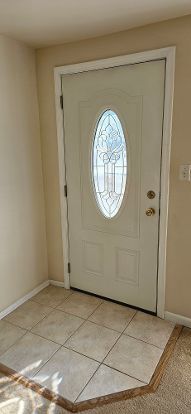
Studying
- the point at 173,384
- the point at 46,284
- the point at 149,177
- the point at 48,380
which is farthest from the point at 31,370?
the point at 149,177

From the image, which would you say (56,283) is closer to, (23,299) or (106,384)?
(23,299)

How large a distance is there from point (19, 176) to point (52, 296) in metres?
1.19

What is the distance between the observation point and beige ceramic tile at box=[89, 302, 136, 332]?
7.52 ft

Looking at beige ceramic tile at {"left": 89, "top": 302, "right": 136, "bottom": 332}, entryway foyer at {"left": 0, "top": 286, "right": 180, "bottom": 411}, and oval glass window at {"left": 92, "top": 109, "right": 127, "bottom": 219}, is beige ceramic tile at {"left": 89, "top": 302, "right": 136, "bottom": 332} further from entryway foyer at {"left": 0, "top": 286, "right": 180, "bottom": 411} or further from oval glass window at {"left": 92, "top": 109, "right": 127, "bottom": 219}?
oval glass window at {"left": 92, "top": 109, "right": 127, "bottom": 219}

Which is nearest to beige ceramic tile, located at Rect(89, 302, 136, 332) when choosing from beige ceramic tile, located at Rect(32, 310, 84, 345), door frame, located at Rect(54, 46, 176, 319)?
beige ceramic tile, located at Rect(32, 310, 84, 345)

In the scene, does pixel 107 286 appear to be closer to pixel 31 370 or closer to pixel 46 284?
pixel 46 284

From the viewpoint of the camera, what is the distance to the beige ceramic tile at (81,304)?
2459 millimetres

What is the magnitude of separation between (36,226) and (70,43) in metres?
1.61

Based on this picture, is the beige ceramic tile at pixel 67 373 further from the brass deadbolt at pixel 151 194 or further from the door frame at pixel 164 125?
the brass deadbolt at pixel 151 194

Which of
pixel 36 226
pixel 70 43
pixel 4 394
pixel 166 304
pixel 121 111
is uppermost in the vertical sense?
pixel 70 43

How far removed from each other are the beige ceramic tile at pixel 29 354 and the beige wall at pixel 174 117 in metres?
1.01

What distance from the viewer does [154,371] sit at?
71.9 inches

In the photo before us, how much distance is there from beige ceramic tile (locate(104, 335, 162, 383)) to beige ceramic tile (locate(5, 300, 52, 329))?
720 mm

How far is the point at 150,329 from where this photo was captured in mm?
2221
